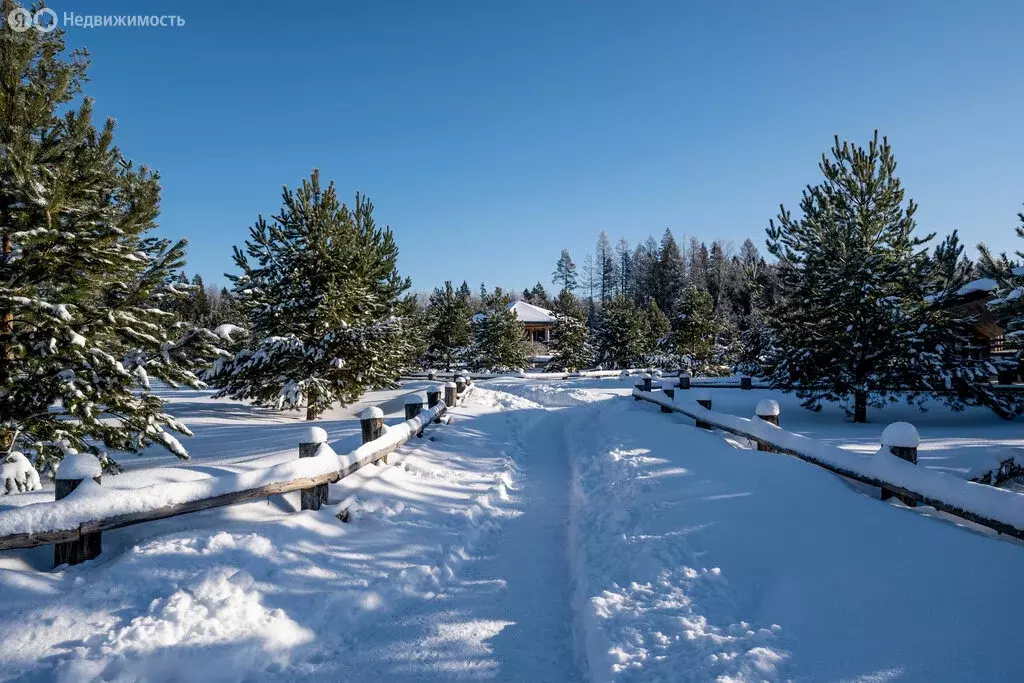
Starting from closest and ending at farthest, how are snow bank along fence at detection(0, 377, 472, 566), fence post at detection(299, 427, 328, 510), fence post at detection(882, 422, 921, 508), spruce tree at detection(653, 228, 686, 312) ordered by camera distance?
snow bank along fence at detection(0, 377, 472, 566), fence post at detection(882, 422, 921, 508), fence post at detection(299, 427, 328, 510), spruce tree at detection(653, 228, 686, 312)

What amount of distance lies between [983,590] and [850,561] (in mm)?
800

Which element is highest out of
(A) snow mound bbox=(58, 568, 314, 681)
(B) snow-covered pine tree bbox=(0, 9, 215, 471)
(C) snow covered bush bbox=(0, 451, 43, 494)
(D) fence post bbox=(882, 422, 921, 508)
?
(B) snow-covered pine tree bbox=(0, 9, 215, 471)

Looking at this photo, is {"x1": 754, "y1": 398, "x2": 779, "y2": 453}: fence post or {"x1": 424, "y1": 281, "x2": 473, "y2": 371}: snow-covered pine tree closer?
{"x1": 754, "y1": 398, "x2": 779, "y2": 453}: fence post

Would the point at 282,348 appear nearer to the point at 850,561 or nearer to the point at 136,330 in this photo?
the point at 136,330

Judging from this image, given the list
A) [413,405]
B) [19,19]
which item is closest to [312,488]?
[413,405]

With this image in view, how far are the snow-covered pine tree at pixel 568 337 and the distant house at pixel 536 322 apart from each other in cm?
1954

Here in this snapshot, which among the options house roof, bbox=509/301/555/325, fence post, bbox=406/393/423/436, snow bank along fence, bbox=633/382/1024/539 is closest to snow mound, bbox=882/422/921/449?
snow bank along fence, bbox=633/382/1024/539

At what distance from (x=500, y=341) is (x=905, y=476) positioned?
121 feet

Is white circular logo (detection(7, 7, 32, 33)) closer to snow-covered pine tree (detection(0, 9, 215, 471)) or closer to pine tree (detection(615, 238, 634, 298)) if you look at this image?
snow-covered pine tree (detection(0, 9, 215, 471))

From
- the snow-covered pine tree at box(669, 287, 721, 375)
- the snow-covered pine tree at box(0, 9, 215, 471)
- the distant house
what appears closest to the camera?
the snow-covered pine tree at box(0, 9, 215, 471)

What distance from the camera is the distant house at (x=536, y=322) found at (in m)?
66.4

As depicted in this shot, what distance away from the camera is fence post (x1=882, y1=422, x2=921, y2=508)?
532 cm

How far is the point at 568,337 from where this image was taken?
4406cm

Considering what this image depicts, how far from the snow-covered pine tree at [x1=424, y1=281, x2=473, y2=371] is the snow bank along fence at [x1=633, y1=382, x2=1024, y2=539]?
34364 millimetres
